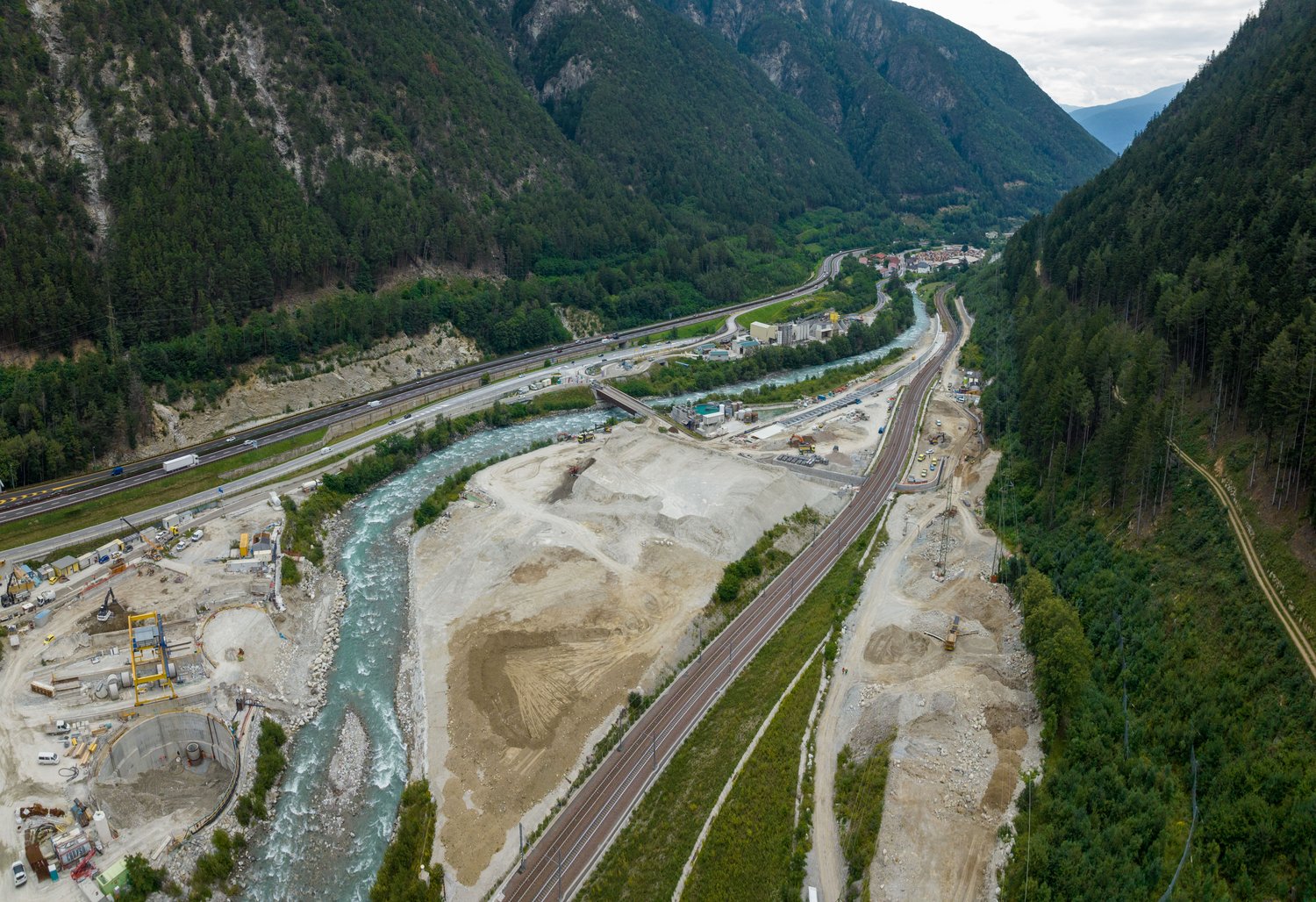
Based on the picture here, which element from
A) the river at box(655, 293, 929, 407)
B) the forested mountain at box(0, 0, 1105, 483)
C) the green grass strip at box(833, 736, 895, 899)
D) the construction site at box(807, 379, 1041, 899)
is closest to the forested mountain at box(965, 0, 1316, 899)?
the construction site at box(807, 379, 1041, 899)

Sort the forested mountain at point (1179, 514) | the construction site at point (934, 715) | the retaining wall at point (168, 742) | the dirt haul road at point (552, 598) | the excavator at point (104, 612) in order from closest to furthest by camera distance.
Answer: the forested mountain at point (1179, 514)
the construction site at point (934, 715)
the dirt haul road at point (552, 598)
the retaining wall at point (168, 742)
the excavator at point (104, 612)

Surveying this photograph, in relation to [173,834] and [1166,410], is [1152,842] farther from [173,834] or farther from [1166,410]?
[173,834]

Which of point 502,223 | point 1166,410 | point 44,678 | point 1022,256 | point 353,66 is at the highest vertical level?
point 353,66

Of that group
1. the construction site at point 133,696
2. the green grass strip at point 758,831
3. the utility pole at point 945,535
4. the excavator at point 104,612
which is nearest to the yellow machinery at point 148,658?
the construction site at point 133,696

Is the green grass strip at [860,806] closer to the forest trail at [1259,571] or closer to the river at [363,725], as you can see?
the forest trail at [1259,571]

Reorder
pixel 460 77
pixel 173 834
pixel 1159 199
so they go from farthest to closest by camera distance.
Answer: pixel 460 77 < pixel 1159 199 < pixel 173 834

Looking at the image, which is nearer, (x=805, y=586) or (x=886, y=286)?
(x=805, y=586)

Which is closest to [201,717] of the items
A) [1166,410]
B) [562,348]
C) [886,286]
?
[1166,410]
